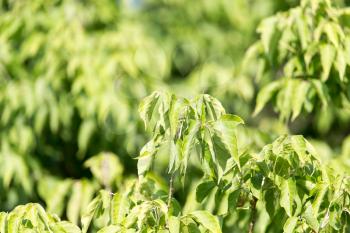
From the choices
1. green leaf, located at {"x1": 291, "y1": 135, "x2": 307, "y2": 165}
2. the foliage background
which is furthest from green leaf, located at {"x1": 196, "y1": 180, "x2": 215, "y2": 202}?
the foliage background

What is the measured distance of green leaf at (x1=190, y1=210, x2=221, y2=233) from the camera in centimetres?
218

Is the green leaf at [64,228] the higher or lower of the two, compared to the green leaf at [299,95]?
lower

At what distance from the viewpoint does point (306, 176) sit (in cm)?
236

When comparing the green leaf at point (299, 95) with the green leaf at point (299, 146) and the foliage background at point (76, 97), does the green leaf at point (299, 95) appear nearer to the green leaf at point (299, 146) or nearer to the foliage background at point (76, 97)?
the foliage background at point (76, 97)

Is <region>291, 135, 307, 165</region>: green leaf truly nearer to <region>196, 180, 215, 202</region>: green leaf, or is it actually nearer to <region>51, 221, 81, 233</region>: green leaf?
<region>196, 180, 215, 202</region>: green leaf

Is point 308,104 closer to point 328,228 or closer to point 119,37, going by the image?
point 328,228

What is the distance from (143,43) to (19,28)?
694mm

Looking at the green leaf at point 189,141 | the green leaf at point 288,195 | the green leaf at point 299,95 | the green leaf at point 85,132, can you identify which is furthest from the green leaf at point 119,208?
the green leaf at point 85,132

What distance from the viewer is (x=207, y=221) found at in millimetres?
2199

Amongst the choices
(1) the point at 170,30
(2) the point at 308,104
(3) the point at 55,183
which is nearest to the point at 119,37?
(3) the point at 55,183

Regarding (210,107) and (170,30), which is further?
(170,30)

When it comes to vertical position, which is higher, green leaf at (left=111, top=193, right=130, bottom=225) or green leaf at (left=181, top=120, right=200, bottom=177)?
green leaf at (left=181, top=120, right=200, bottom=177)

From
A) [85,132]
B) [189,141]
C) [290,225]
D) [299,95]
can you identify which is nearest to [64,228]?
[189,141]

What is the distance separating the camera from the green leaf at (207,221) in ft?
7.14
